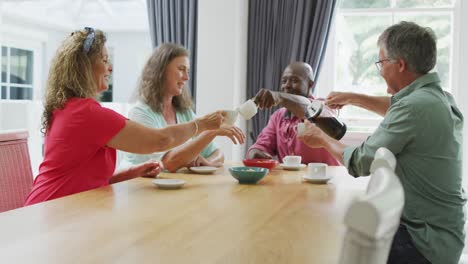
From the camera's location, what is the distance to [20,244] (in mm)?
1146

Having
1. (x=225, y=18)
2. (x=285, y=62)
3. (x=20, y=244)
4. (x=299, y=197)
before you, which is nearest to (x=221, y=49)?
(x=225, y=18)

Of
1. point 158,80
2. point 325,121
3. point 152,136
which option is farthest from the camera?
point 158,80

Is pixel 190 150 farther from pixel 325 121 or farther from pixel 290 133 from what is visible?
pixel 290 133

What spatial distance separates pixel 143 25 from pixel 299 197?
3.64 metres

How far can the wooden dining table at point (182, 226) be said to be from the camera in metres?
1.10

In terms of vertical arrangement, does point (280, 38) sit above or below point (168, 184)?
above

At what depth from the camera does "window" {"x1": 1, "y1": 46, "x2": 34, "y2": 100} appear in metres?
4.97

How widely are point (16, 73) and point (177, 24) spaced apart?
1.97 metres

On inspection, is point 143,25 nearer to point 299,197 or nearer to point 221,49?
point 221,49

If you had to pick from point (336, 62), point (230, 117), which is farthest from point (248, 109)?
point (336, 62)

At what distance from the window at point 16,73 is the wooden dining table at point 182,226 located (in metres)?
3.57

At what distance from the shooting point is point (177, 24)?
411 centimetres

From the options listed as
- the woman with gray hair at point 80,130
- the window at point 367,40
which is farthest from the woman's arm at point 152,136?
the window at point 367,40

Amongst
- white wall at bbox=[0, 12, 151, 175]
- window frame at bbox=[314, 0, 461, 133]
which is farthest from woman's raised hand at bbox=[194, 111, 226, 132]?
white wall at bbox=[0, 12, 151, 175]
